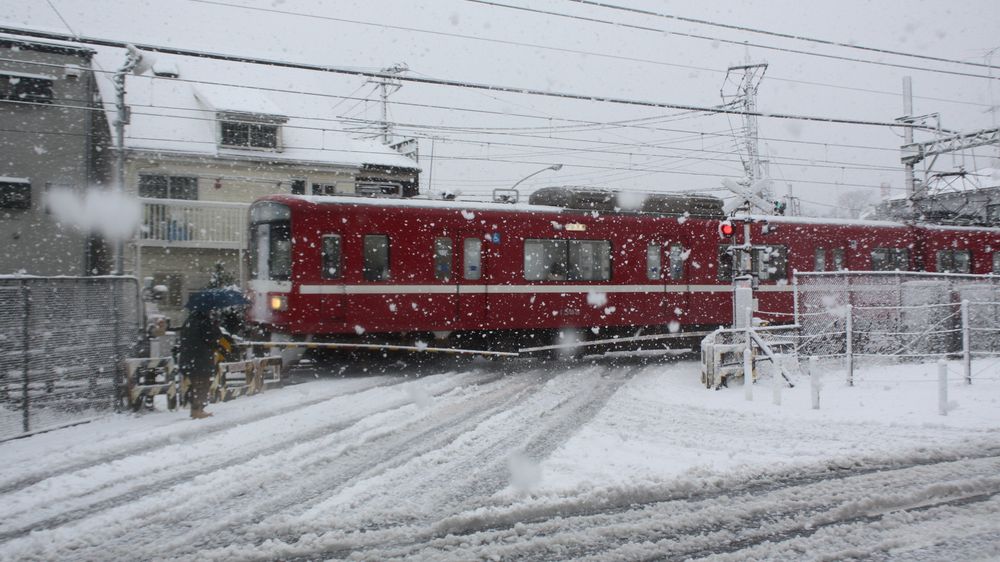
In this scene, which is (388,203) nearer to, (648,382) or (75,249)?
(648,382)

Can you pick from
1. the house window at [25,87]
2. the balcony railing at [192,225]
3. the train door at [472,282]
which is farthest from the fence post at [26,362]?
the house window at [25,87]

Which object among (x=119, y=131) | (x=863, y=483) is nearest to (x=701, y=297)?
(x=863, y=483)

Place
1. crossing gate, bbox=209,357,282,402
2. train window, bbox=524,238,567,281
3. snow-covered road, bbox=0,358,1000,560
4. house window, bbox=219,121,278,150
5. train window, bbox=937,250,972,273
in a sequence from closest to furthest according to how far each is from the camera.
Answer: snow-covered road, bbox=0,358,1000,560 < crossing gate, bbox=209,357,282,402 < train window, bbox=524,238,567,281 < train window, bbox=937,250,972,273 < house window, bbox=219,121,278,150

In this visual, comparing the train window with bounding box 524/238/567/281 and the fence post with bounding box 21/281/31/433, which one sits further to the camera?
the train window with bounding box 524/238/567/281

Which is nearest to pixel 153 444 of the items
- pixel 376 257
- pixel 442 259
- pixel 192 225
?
pixel 376 257

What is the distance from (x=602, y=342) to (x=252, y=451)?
32.1 feet

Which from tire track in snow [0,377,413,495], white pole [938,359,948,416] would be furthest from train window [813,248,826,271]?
tire track in snow [0,377,413,495]

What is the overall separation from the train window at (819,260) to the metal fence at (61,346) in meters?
16.0

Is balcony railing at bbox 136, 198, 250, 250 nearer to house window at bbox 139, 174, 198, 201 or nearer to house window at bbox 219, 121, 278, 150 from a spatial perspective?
house window at bbox 139, 174, 198, 201

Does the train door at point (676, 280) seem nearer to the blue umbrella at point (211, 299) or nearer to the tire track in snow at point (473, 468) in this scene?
the tire track in snow at point (473, 468)

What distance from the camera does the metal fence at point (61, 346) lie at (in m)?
8.27

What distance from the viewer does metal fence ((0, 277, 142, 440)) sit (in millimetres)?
8266

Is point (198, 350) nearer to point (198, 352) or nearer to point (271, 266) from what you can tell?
point (198, 352)

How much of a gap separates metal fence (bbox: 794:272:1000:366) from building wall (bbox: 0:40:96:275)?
22.3m
